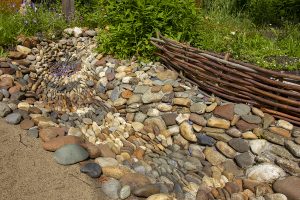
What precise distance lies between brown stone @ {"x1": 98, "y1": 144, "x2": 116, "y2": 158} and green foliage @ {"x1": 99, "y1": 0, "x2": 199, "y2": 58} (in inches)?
59.8

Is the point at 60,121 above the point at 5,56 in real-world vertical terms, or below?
below

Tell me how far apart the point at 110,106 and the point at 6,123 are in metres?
1.31

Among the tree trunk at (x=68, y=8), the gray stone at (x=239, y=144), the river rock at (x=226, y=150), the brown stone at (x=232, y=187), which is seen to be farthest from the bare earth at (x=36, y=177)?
the tree trunk at (x=68, y=8)

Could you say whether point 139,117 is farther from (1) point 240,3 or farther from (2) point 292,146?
(1) point 240,3

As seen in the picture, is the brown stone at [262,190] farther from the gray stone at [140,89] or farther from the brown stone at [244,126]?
the gray stone at [140,89]

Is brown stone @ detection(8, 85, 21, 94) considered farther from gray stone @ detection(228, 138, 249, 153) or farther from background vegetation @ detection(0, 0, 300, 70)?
gray stone @ detection(228, 138, 249, 153)

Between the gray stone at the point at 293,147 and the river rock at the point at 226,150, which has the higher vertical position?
the gray stone at the point at 293,147

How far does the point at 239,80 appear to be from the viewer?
12.8 ft

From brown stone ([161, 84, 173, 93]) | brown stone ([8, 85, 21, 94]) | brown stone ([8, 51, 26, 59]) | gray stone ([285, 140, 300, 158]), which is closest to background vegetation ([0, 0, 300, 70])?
brown stone ([8, 51, 26, 59])

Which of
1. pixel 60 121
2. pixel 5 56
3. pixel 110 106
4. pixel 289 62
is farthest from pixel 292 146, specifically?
pixel 5 56

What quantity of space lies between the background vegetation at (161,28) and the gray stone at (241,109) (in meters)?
1.19

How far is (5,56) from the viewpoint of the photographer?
5.39 m

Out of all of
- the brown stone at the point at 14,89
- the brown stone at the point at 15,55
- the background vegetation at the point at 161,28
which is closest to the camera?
the brown stone at the point at 14,89

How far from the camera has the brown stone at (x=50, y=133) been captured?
3915 mm
